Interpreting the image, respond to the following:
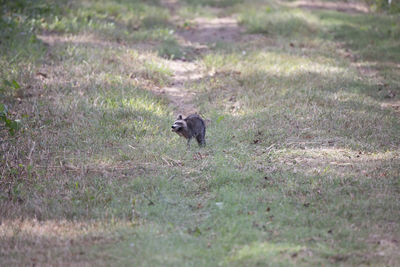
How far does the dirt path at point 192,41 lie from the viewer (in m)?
10.8

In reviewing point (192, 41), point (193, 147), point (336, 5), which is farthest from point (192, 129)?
point (336, 5)

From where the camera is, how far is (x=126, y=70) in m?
11.4

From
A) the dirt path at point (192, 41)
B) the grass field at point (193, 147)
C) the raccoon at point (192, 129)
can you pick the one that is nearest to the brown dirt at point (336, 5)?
the dirt path at point (192, 41)

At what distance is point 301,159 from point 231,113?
9.04 feet

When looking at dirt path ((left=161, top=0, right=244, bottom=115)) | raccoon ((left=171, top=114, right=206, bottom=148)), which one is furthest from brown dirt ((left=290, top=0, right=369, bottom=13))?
raccoon ((left=171, top=114, right=206, bottom=148))

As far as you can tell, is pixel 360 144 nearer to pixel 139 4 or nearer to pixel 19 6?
pixel 19 6

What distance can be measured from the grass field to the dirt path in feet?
0.29

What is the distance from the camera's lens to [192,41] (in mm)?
15891

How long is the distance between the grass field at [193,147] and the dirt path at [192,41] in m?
0.09

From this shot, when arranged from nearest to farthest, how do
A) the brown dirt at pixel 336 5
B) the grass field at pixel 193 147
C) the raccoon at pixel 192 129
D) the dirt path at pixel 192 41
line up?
the grass field at pixel 193 147
the raccoon at pixel 192 129
the dirt path at pixel 192 41
the brown dirt at pixel 336 5

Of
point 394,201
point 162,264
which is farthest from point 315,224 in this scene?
point 162,264

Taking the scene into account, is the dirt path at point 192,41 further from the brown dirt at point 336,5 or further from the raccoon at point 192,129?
the brown dirt at point 336,5

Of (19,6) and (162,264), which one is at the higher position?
(19,6)

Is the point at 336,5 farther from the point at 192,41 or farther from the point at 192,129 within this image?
the point at 192,129
